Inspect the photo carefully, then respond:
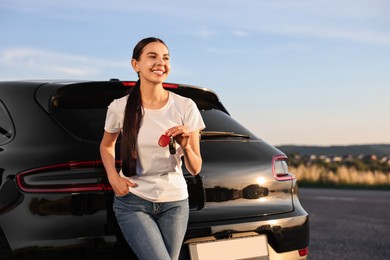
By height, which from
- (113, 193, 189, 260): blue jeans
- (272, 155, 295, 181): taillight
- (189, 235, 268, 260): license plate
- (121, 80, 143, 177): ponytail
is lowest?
(189, 235, 268, 260): license plate

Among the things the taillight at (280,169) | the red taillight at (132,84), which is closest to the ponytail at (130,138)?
the red taillight at (132,84)

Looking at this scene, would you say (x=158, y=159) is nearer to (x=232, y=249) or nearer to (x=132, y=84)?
(x=232, y=249)

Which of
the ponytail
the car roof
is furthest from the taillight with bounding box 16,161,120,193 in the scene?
the car roof

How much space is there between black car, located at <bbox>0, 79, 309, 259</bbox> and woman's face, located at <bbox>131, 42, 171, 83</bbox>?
544 millimetres

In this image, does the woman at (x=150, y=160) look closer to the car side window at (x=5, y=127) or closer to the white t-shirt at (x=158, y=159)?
the white t-shirt at (x=158, y=159)

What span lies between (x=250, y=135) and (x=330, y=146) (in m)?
108

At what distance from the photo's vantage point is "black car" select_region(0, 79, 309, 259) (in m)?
3.54

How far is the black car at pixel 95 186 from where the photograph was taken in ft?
11.6

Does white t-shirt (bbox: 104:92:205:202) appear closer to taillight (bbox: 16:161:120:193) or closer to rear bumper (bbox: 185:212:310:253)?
taillight (bbox: 16:161:120:193)

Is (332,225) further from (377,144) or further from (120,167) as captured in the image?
(377,144)

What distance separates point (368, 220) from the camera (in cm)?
1190

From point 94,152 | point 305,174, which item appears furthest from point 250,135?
point 305,174

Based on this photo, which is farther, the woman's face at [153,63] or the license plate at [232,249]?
the license plate at [232,249]

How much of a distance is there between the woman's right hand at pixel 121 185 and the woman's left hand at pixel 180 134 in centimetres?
36
